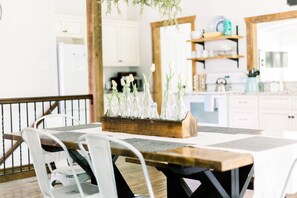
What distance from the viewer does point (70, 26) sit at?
25.1 ft

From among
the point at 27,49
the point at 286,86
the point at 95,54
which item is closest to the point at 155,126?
the point at 95,54

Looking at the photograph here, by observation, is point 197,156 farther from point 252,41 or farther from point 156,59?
point 156,59

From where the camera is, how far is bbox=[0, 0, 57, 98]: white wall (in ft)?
19.2

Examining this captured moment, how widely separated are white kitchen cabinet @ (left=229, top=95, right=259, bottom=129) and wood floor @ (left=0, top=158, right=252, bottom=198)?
1.82 metres

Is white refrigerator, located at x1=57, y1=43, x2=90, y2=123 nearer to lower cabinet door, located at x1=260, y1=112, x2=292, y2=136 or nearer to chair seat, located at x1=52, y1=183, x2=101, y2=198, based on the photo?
lower cabinet door, located at x1=260, y1=112, x2=292, y2=136

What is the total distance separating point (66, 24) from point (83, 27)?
35 cm

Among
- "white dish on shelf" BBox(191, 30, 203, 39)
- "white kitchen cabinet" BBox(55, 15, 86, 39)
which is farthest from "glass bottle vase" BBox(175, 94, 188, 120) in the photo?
"white kitchen cabinet" BBox(55, 15, 86, 39)

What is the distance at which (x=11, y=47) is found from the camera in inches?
233

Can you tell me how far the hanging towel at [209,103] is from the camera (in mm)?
6898

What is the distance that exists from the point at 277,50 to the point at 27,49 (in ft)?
14.4

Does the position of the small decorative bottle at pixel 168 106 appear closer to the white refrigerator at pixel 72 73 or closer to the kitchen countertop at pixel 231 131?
the kitchen countertop at pixel 231 131

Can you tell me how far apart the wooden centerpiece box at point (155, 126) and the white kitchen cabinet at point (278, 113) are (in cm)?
332

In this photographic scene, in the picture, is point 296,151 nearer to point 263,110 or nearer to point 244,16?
point 263,110

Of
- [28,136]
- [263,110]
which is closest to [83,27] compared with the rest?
[263,110]
